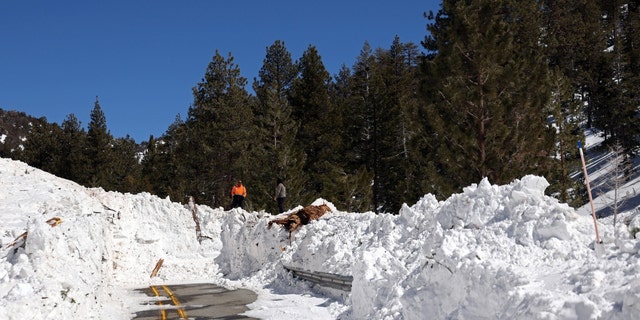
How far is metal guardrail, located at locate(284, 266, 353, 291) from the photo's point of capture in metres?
14.9

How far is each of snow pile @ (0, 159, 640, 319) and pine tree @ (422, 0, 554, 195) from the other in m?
6.82

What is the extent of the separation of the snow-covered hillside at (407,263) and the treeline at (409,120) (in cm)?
800

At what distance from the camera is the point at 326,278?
53.9ft

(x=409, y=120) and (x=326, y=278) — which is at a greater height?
→ (x=409, y=120)

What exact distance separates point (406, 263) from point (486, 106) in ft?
45.1

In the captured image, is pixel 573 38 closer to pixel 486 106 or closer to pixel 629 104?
pixel 629 104

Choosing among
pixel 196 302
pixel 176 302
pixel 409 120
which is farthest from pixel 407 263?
pixel 409 120

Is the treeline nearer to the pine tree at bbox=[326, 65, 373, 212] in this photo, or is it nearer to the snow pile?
the pine tree at bbox=[326, 65, 373, 212]

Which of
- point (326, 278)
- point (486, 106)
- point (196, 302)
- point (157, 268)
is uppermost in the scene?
point (486, 106)

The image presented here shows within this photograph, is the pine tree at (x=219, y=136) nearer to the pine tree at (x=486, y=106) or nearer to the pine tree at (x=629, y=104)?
the pine tree at (x=486, y=106)

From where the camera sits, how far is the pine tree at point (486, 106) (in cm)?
2364

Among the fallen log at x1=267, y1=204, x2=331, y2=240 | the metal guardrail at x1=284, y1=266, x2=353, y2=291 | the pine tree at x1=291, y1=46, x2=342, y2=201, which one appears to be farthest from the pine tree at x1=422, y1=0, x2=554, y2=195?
the pine tree at x1=291, y1=46, x2=342, y2=201

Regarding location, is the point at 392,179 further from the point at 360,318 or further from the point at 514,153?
the point at 360,318

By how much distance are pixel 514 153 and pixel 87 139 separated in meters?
48.5
